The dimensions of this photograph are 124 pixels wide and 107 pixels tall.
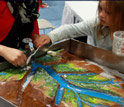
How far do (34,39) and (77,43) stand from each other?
258mm

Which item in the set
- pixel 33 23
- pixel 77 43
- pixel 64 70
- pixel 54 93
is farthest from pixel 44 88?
pixel 33 23

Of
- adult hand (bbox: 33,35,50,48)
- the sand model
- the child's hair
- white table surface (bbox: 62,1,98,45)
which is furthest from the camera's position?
white table surface (bbox: 62,1,98,45)

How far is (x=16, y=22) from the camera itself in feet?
3.11

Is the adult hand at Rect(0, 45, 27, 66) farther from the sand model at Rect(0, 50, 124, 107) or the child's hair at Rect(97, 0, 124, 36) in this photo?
the child's hair at Rect(97, 0, 124, 36)

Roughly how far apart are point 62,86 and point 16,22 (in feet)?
1.50

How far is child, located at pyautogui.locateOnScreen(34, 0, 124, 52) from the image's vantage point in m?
0.80

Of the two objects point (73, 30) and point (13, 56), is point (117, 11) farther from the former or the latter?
point (13, 56)

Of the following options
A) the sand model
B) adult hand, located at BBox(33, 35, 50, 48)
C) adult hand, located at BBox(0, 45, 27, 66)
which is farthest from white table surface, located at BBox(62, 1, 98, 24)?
adult hand, located at BBox(0, 45, 27, 66)

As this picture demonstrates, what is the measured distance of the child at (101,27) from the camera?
80 centimetres

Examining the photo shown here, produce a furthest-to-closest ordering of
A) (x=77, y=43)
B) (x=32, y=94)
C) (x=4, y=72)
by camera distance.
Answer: (x=77, y=43)
(x=4, y=72)
(x=32, y=94)

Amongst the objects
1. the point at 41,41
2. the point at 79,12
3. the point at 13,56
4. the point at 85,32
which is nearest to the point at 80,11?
the point at 79,12

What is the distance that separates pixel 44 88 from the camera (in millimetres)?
717

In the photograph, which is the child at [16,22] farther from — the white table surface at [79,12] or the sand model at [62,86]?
the white table surface at [79,12]

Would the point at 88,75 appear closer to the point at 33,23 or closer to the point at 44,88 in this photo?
the point at 44,88
